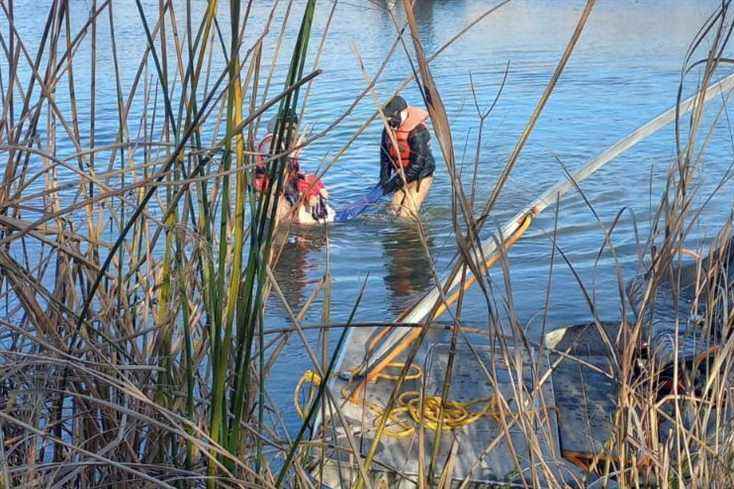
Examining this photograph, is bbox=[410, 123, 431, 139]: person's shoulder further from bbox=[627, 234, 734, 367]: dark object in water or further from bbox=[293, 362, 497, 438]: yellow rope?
bbox=[627, 234, 734, 367]: dark object in water

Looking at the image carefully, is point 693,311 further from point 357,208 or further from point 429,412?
point 357,208

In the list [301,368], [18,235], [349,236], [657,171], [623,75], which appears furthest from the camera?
[623,75]

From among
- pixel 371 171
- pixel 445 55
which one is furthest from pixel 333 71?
pixel 371 171

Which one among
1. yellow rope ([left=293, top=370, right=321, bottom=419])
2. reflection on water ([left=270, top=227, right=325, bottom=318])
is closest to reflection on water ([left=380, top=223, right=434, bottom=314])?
reflection on water ([left=270, top=227, right=325, bottom=318])

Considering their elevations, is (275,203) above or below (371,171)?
above

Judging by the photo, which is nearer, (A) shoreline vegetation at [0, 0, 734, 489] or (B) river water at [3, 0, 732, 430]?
(A) shoreline vegetation at [0, 0, 734, 489]

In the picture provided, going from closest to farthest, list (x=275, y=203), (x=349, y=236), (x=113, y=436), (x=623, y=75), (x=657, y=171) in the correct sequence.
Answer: (x=275, y=203)
(x=113, y=436)
(x=349, y=236)
(x=657, y=171)
(x=623, y=75)

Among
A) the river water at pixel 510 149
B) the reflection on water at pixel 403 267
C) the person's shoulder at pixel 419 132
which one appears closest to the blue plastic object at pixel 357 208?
the river water at pixel 510 149

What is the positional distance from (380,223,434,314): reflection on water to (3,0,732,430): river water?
18mm

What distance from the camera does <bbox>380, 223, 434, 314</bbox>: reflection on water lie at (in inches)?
294

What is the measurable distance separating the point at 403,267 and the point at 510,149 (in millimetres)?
4313

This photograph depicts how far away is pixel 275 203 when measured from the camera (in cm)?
189

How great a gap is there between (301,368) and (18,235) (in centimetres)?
383

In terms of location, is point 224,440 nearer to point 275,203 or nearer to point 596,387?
point 275,203
